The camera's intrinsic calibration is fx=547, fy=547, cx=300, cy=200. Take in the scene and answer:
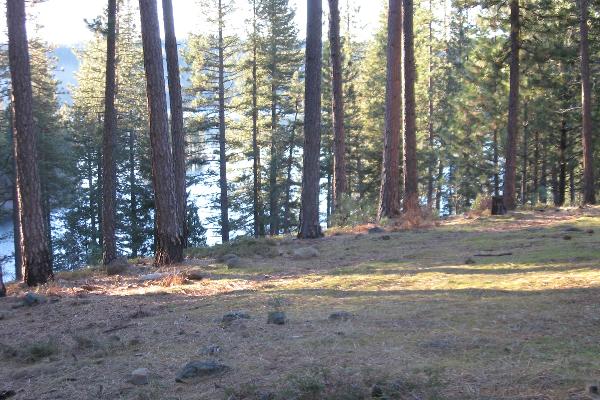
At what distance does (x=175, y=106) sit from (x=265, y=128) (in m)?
20.5

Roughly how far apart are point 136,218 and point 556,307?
28961mm

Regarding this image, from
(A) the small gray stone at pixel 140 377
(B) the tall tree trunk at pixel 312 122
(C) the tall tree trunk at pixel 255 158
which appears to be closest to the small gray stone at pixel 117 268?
(B) the tall tree trunk at pixel 312 122

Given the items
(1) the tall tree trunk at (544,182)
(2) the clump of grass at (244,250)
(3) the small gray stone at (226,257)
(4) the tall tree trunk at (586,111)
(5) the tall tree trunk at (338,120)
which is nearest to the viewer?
(3) the small gray stone at (226,257)

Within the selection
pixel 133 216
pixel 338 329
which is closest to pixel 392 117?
pixel 338 329

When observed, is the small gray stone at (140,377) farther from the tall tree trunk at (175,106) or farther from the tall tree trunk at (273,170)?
the tall tree trunk at (273,170)

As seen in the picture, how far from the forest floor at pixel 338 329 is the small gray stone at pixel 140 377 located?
2 centimetres

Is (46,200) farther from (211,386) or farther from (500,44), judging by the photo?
(211,386)

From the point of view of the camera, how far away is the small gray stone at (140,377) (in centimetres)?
437

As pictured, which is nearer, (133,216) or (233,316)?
(233,316)

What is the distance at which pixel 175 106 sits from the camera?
15.7 meters

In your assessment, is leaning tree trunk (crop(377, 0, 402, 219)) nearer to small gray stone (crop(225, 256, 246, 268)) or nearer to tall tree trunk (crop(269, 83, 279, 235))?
small gray stone (crop(225, 256, 246, 268))

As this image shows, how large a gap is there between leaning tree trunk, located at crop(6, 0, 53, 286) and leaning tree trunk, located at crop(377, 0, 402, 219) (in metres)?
9.44

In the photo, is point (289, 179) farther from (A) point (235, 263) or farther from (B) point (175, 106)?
(A) point (235, 263)

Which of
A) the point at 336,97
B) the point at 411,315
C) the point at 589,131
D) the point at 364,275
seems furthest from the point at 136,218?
the point at 411,315
